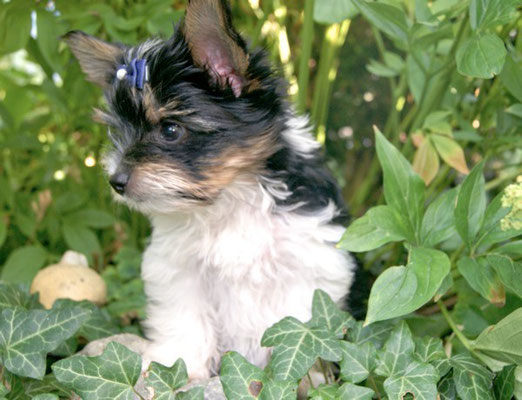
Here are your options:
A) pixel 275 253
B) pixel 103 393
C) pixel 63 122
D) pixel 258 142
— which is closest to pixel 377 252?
pixel 275 253

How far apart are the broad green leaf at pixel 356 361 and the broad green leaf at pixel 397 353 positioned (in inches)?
1.6

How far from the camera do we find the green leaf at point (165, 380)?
2.45 metres

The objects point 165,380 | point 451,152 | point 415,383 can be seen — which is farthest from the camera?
point 451,152

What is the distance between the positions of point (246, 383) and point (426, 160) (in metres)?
1.56

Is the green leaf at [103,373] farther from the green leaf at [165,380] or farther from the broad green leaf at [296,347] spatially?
the broad green leaf at [296,347]

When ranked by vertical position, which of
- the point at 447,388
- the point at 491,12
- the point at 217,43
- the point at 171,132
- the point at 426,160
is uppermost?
the point at 491,12

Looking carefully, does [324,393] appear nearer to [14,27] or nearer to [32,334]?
[32,334]

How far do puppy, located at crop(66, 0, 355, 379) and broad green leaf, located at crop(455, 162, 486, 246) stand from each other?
61 cm

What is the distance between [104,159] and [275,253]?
0.88m

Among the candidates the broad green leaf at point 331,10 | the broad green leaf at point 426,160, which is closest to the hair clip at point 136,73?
the broad green leaf at point 331,10

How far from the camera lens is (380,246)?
295cm

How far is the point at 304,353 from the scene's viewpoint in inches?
98.0

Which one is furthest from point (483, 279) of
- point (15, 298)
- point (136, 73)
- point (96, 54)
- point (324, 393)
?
point (15, 298)

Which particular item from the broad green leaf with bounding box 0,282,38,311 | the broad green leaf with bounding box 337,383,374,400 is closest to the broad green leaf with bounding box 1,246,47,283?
the broad green leaf with bounding box 0,282,38,311
